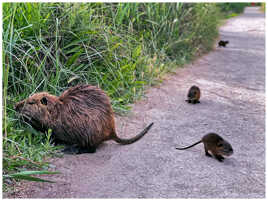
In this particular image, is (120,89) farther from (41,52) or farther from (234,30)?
(234,30)

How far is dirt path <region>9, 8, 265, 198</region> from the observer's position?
108 inches

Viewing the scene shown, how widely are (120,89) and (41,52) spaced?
1.01 meters

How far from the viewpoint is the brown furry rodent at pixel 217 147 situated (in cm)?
328

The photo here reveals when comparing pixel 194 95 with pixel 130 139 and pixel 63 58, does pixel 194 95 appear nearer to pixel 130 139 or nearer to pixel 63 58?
pixel 130 139

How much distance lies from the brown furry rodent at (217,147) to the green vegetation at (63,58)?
3.71ft

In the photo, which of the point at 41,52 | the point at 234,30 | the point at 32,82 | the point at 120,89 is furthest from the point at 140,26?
the point at 234,30

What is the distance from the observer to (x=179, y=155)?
333cm

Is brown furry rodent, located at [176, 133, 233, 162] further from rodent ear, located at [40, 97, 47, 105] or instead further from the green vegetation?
rodent ear, located at [40, 97, 47, 105]

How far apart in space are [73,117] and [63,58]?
1.15m

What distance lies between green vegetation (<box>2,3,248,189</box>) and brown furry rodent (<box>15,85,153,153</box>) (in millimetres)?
129

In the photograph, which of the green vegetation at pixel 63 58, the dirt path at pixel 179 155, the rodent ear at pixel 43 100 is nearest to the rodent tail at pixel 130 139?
the dirt path at pixel 179 155

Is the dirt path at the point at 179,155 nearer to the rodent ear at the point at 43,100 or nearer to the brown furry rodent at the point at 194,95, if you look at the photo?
the brown furry rodent at the point at 194,95

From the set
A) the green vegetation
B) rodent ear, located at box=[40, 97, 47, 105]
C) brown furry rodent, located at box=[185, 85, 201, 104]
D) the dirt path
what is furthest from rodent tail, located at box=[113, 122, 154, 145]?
brown furry rodent, located at box=[185, 85, 201, 104]

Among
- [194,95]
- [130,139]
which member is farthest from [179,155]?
[194,95]
